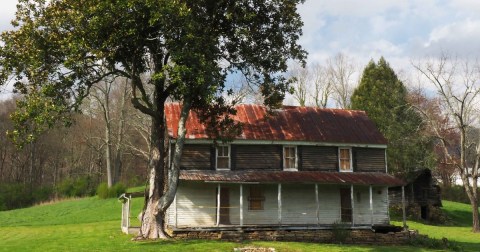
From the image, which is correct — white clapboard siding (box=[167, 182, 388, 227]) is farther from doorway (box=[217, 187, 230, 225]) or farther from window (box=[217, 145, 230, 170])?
window (box=[217, 145, 230, 170])

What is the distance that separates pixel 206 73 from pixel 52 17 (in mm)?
7015

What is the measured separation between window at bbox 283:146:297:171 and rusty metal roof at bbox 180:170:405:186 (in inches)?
24.1

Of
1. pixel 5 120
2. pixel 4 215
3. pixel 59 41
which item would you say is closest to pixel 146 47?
pixel 59 41

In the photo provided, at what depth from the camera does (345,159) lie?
31.8 m

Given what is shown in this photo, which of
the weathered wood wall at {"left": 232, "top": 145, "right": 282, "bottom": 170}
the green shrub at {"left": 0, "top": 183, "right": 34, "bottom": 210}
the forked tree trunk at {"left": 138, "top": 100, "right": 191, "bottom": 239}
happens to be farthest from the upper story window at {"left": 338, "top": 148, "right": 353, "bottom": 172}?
the green shrub at {"left": 0, "top": 183, "right": 34, "bottom": 210}

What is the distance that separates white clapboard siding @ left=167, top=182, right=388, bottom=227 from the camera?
28.3 m

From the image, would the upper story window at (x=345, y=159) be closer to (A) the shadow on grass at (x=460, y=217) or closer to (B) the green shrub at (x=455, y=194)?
(A) the shadow on grass at (x=460, y=217)

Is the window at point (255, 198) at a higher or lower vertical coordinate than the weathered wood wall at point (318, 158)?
lower

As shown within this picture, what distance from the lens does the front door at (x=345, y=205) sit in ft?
101

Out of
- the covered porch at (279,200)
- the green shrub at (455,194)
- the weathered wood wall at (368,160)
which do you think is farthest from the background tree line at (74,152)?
the green shrub at (455,194)

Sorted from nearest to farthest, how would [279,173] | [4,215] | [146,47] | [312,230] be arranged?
[146,47] → [312,230] → [279,173] → [4,215]

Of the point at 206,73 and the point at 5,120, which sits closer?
the point at 206,73

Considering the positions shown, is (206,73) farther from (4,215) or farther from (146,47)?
(4,215)

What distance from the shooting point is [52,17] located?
19906 millimetres
